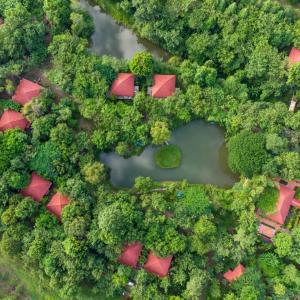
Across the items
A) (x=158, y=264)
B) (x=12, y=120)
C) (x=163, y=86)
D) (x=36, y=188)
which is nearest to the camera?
(x=158, y=264)

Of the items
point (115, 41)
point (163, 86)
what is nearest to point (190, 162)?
point (163, 86)

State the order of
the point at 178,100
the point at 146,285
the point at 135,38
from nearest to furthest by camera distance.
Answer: the point at 146,285 < the point at 178,100 < the point at 135,38

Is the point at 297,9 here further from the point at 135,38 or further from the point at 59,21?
the point at 59,21

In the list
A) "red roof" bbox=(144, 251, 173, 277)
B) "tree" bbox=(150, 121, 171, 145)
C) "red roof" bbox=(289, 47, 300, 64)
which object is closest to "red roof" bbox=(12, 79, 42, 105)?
"tree" bbox=(150, 121, 171, 145)

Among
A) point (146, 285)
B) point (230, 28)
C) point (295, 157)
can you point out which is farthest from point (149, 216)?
point (230, 28)

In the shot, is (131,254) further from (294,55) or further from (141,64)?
(294,55)

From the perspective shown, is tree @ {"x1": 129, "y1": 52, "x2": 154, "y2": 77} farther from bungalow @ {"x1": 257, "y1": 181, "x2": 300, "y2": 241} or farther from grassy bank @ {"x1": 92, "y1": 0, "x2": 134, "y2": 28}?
bungalow @ {"x1": 257, "y1": 181, "x2": 300, "y2": 241}

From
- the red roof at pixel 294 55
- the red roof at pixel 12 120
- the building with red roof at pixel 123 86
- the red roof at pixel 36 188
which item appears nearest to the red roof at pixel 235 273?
the red roof at pixel 36 188
